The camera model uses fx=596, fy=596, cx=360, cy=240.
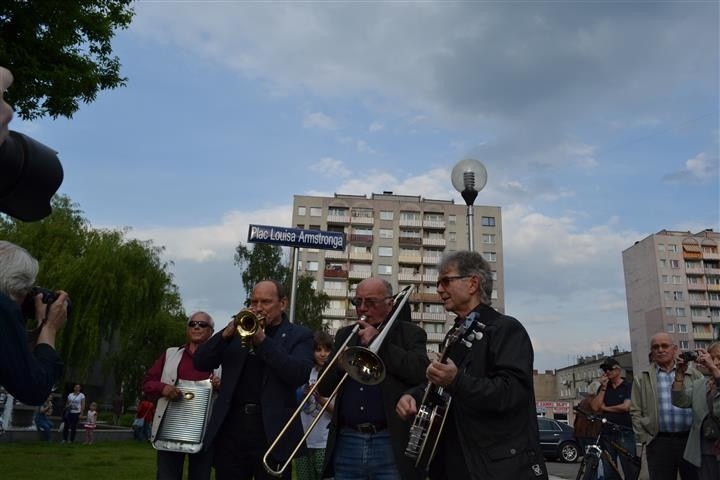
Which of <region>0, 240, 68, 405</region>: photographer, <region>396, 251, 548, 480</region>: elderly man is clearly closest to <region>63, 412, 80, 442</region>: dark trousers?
<region>0, 240, 68, 405</region>: photographer

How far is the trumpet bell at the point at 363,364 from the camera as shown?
4.04 m

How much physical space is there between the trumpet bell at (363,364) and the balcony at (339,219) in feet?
265

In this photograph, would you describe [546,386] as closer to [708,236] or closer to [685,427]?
[708,236]

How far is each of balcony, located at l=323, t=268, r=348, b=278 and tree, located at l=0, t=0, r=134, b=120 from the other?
7171 cm

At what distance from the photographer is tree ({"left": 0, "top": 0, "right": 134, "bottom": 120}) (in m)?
9.96

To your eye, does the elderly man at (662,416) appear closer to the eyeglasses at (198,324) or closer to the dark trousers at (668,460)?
the dark trousers at (668,460)

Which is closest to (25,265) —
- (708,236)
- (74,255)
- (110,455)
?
(110,455)

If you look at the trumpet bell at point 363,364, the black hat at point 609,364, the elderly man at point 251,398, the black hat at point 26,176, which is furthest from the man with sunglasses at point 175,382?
the black hat at point 609,364

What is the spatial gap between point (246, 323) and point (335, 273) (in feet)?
258

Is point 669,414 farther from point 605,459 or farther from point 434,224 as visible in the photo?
point 434,224

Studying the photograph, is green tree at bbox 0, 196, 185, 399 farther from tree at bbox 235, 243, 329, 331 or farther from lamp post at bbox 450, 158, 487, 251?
lamp post at bbox 450, 158, 487, 251

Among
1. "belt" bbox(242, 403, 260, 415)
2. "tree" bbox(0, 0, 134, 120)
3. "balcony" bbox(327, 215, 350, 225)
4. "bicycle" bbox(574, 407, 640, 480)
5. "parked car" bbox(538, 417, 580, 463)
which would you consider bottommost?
"parked car" bbox(538, 417, 580, 463)

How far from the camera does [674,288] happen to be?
9188cm

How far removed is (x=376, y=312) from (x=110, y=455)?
14.0m
